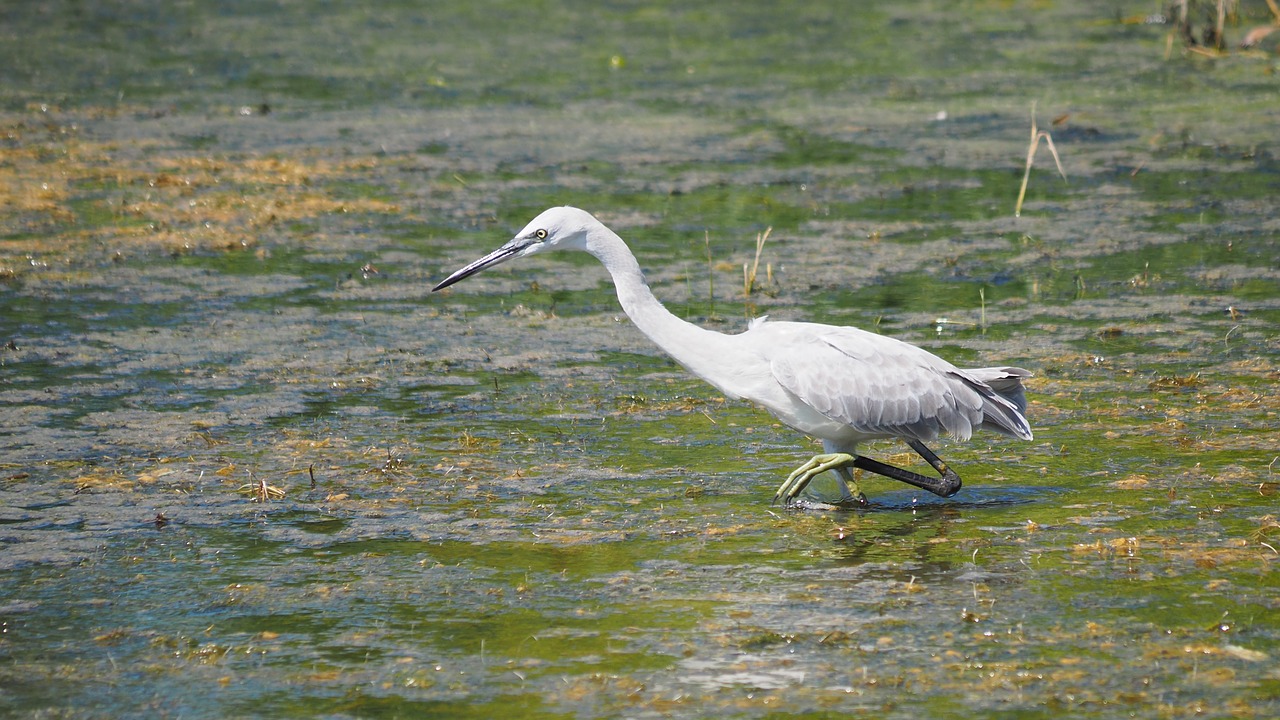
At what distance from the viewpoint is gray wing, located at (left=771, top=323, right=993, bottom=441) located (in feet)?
17.9

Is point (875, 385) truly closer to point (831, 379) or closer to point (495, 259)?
point (831, 379)

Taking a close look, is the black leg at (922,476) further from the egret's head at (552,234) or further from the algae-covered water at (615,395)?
the egret's head at (552,234)

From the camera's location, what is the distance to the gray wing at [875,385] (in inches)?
214

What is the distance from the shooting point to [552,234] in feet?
18.7

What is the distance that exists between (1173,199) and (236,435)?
20.7 ft

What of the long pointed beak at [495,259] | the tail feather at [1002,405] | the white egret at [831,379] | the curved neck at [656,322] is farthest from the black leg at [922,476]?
the long pointed beak at [495,259]

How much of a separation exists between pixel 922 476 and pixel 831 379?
0.52 meters

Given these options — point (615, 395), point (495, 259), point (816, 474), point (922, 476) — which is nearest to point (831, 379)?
point (816, 474)

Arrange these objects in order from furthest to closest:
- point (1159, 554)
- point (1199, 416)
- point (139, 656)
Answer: point (1199, 416) → point (1159, 554) → point (139, 656)

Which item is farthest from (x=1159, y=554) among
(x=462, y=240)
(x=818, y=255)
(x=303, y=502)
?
(x=462, y=240)

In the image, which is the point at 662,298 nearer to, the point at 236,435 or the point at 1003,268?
the point at 1003,268

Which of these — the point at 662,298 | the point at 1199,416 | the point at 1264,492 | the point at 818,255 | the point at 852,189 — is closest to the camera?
the point at 1264,492

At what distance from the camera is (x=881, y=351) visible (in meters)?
5.66

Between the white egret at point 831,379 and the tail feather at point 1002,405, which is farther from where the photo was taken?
the tail feather at point 1002,405
